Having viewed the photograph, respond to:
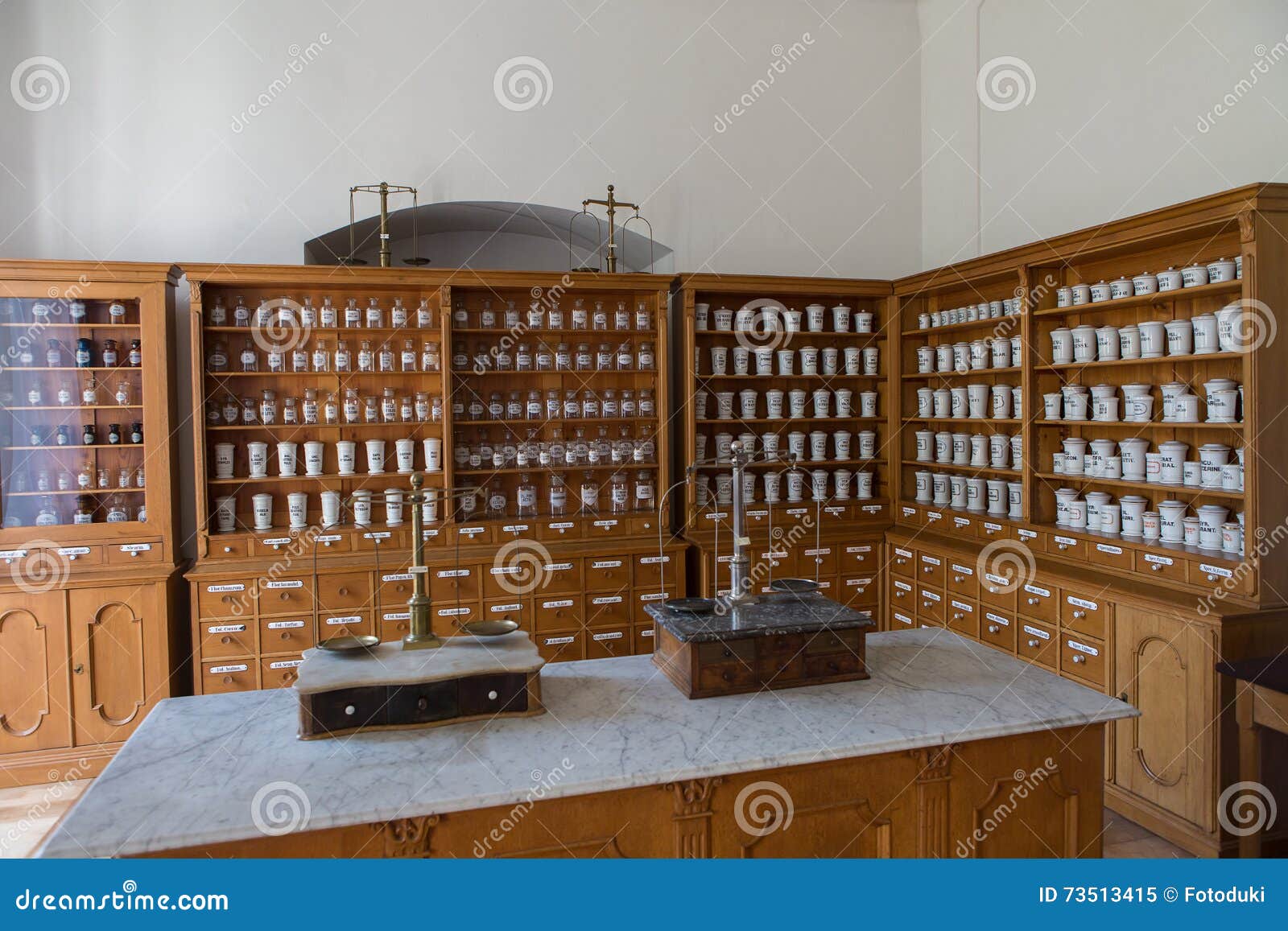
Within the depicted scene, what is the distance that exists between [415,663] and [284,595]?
241cm

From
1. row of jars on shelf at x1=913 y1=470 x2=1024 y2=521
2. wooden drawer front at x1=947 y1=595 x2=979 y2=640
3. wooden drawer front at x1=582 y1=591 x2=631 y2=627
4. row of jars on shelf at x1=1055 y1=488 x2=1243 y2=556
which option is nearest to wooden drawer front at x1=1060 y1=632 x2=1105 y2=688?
row of jars on shelf at x1=1055 y1=488 x2=1243 y2=556

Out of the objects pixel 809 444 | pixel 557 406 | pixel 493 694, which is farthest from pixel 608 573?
pixel 493 694

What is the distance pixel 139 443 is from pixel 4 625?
3.28ft

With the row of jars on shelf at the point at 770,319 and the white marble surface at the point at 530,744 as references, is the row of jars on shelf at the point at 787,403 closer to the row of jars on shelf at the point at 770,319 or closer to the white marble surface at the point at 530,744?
the row of jars on shelf at the point at 770,319

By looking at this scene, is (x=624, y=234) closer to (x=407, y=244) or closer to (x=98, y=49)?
(x=407, y=244)

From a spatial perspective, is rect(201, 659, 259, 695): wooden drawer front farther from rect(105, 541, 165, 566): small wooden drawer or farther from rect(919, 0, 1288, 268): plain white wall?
rect(919, 0, 1288, 268): plain white wall

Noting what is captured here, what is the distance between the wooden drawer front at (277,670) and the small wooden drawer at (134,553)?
72cm

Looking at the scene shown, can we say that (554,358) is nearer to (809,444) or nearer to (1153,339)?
(809,444)

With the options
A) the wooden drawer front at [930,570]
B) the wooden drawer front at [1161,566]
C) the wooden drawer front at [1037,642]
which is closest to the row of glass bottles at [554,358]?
the wooden drawer front at [930,570]

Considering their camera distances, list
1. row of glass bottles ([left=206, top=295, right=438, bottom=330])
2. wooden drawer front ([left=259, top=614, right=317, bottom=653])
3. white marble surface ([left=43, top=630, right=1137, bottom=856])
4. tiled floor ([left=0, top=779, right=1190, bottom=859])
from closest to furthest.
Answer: white marble surface ([left=43, top=630, right=1137, bottom=856])
tiled floor ([left=0, top=779, right=1190, bottom=859])
wooden drawer front ([left=259, top=614, right=317, bottom=653])
row of glass bottles ([left=206, top=295, right=438, bottom=330])

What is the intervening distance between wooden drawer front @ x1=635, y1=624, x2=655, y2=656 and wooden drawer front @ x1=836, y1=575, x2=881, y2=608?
118 cm

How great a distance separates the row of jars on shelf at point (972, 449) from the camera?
444 centimetres

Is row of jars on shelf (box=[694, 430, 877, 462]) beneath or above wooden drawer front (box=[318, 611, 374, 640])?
above

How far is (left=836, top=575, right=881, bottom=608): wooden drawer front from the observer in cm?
504
